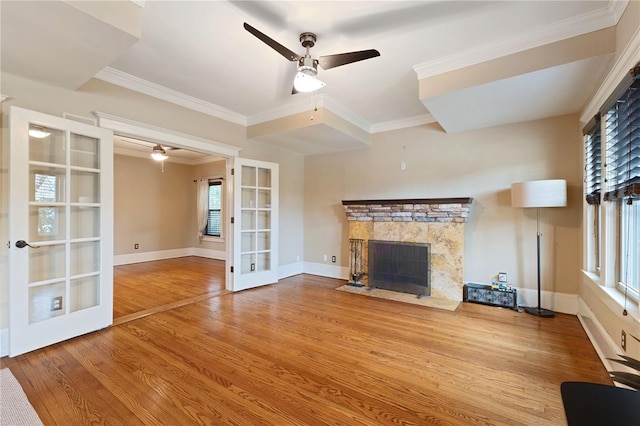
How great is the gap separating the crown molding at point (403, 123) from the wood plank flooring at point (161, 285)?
375cm

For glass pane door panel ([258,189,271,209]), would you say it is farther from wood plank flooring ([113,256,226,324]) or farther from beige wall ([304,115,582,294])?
wood plank flooring ([113,256,226,324])

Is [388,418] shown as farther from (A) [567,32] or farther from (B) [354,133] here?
(B) [354,133]

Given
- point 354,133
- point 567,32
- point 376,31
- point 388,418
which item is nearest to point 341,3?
point 376,31

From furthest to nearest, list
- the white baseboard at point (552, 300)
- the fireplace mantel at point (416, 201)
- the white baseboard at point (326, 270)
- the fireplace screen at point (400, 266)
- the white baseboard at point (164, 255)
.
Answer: the white baseboard at point (164, 255), the white baseboard at point (326, 270), the fireplace screen at point (400, 266), the fireplace mantel at point (416, 201), the white baseboard at point (552, 300)

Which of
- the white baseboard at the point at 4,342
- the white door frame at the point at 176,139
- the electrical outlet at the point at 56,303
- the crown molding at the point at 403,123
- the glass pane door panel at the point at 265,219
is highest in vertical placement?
the crown molding at the point at 403,123

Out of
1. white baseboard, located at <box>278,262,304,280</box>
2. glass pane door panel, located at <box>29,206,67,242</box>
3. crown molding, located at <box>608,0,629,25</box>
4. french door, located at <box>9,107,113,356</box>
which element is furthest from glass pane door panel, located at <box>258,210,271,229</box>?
crown molding, located at <box>608,0,629,25</box>

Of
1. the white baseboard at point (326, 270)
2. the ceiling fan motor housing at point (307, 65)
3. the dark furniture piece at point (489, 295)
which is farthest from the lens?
the white baseboard at point (326, 270)

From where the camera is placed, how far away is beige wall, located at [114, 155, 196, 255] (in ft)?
22.2

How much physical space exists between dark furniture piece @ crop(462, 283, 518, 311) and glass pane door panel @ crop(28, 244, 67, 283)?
482 centimetres

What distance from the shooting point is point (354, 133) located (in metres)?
4.59

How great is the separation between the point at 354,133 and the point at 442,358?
131 inches

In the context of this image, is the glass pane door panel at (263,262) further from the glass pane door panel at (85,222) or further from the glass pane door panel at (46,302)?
the glass pane door panel at (46,302)

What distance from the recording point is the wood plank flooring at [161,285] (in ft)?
12.4

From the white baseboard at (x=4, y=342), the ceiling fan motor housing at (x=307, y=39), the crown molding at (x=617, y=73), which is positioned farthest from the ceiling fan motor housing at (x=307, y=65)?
the white baseboard at (x=4, y=342)
